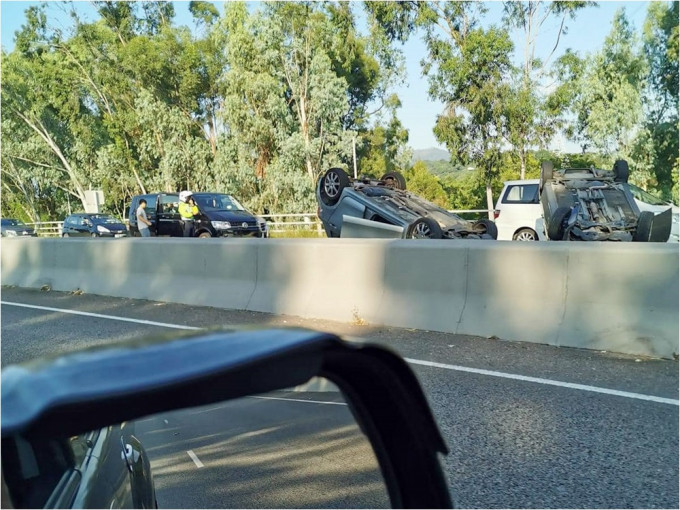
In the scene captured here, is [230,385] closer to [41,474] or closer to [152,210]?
[41,474]

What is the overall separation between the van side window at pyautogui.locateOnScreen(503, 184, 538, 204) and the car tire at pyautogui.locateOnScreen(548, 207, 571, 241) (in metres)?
5.01

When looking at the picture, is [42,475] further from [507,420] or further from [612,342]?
[612,342]

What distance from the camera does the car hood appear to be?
2108 cm

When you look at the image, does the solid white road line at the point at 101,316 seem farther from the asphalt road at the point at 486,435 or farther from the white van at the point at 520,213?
the white van at the point at 520,213

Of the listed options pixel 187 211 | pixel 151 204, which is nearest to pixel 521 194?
pixel 187 211

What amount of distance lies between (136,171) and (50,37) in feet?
39.0

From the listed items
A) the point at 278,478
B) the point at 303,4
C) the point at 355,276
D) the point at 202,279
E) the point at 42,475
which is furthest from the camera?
the point at 303,4

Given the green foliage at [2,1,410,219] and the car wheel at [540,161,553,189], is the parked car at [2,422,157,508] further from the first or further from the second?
the green foliage at [2,1,410,219]

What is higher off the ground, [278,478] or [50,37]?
[50,37]

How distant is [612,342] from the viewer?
6.95m

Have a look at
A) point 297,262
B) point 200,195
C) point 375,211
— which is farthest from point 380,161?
point 297,262

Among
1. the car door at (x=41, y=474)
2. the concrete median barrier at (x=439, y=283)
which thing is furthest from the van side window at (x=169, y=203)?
the car door at (x=41, y=474)

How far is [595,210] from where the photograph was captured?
1370 centimetres

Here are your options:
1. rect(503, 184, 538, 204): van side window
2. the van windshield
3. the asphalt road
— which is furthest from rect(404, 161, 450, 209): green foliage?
the asphalt road
